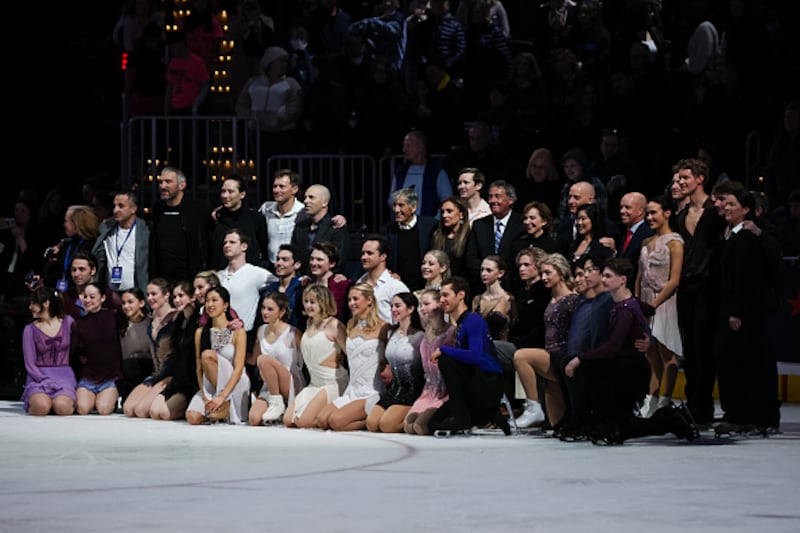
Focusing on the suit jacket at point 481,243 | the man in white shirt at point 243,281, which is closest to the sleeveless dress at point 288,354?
the man in white shirt at point 243,281

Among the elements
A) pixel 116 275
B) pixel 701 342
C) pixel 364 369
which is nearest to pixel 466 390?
pixel 364 369

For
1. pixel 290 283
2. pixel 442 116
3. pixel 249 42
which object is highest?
pixel 249 42

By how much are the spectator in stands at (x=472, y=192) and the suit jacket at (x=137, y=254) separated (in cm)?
279

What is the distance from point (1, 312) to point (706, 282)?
6767 mm

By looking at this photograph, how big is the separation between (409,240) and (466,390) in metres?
2.08

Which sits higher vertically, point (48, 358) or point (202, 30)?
point (202, 30)

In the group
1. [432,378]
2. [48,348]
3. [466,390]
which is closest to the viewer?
[466,390]

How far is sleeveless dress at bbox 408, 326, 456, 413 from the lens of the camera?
12969 mm

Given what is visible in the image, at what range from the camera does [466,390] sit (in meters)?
12.7

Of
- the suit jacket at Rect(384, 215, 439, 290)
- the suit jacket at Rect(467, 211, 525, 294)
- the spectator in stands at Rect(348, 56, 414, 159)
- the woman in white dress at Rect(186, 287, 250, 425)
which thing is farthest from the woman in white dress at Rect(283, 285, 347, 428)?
the spectator in stands at Rect(348, 56, 414, 159)

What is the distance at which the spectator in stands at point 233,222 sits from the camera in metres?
15.0

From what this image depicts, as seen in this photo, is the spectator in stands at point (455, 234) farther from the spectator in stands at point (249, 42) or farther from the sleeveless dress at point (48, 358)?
the spectator in stands at point (249, 42)

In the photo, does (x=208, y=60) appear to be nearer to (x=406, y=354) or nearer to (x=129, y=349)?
(x=129, y=349)

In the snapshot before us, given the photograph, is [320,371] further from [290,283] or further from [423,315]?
[423,315]
